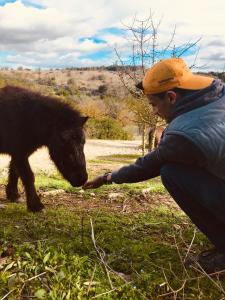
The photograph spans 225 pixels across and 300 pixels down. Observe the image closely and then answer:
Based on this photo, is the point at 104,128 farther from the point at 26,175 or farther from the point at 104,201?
the point at 26,175

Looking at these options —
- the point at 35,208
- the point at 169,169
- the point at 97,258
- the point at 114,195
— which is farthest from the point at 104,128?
the point at 169,169

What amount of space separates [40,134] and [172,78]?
113 inches

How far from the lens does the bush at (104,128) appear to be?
38153 millimetres

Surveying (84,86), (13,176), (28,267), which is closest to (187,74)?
(28,267)

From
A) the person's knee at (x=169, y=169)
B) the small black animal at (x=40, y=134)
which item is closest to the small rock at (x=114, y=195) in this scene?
the small black animal at (x=40, y=134)

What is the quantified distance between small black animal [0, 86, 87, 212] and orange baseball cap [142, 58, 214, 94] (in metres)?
2.53

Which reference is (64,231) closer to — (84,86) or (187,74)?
(187,74)

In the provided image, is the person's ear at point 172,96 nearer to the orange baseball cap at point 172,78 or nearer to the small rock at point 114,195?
the orange baseball cap at point 172,78

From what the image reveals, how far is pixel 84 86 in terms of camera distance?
102 meters

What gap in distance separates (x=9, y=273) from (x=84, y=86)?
325ft

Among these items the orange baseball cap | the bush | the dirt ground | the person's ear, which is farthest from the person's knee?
the bush

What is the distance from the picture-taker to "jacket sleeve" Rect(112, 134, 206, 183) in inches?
141

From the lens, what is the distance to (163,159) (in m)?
3.81

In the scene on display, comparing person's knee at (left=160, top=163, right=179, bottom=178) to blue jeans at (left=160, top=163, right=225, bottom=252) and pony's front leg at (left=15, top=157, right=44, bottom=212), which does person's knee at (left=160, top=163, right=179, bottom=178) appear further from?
pony's front leg at (left=15, top=157, right=44, bottom=212)
